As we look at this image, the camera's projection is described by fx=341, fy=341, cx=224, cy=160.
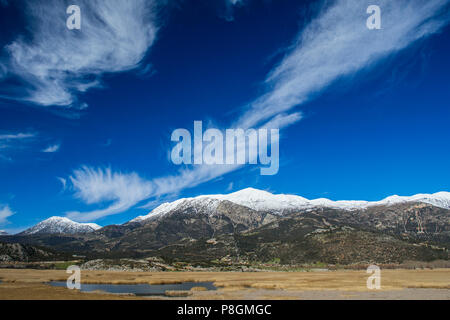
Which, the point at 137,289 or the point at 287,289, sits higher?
the point at 287,289

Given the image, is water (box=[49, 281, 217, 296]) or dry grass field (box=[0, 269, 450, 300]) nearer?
dry grass field (box=[0, 269, 450, 300])

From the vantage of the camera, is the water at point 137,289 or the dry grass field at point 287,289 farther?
the water at point 137,289

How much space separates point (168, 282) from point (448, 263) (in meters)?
166

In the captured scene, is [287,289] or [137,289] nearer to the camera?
[287,289]
